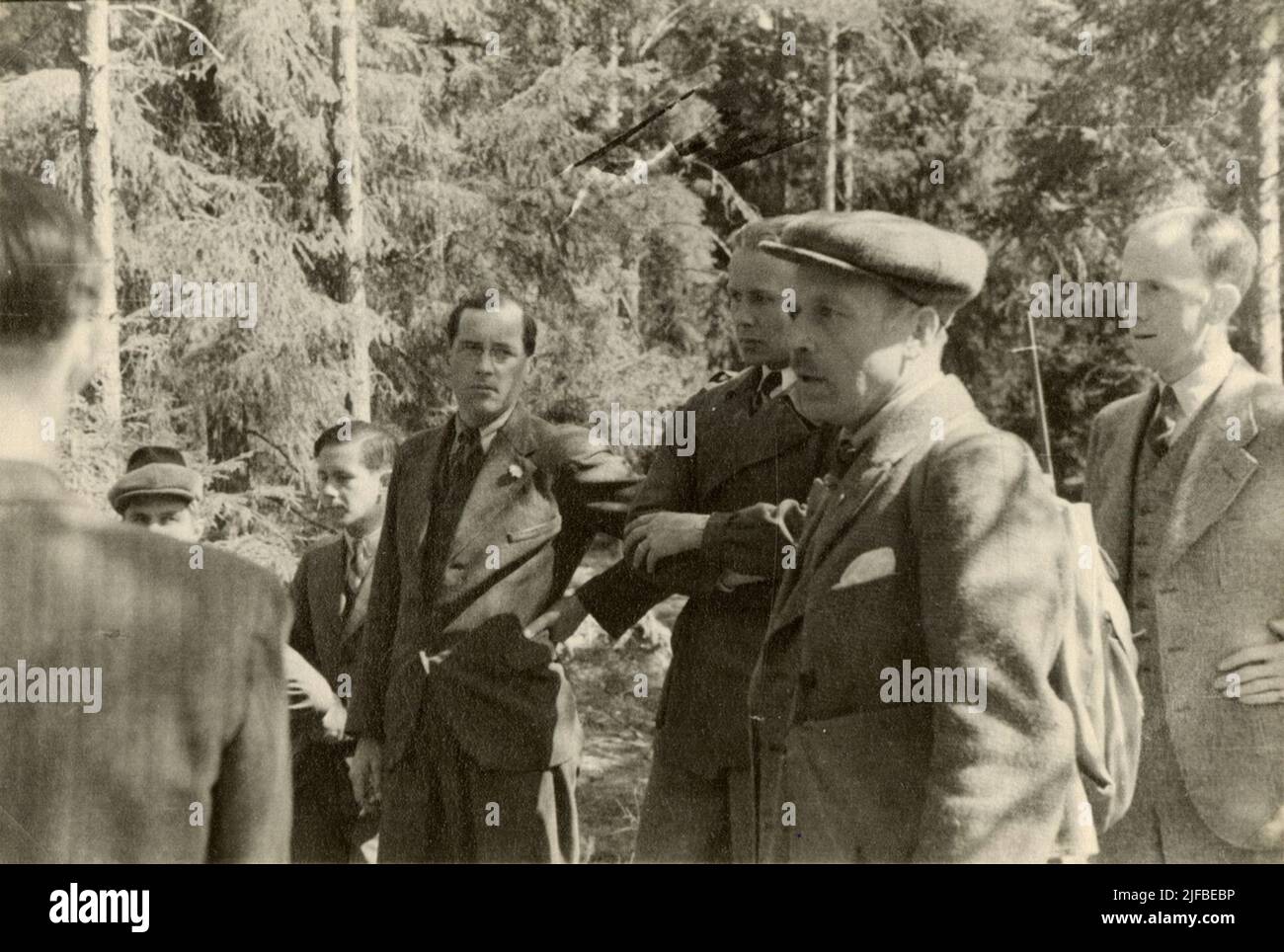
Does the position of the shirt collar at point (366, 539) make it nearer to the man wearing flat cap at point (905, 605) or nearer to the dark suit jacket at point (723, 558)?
the dark suit jacket at point (723, 558)

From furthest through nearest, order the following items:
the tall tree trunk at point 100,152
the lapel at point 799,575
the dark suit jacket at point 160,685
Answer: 1. the tall tree trunk at point 100,152
2. the lapel at point 799,575
3. the dark suit jacket at point 160,685

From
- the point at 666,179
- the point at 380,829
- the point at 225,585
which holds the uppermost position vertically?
the point at 666,179

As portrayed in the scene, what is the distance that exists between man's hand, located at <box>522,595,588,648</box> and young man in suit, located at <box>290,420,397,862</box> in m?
0.44

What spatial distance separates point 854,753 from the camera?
9.16ft

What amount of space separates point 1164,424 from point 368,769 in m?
2.07

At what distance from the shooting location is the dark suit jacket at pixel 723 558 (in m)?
3.44

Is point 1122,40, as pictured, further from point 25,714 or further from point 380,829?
point 25,714

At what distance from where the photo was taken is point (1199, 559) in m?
3.55

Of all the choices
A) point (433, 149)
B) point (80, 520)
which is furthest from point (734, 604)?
point (80, 520)

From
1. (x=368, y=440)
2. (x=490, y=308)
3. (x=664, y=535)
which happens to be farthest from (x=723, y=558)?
(x=368, y=440)

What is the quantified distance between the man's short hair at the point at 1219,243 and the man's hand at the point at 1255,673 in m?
0.82

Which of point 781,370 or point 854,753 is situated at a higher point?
point 781,370

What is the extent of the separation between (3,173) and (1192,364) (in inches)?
102

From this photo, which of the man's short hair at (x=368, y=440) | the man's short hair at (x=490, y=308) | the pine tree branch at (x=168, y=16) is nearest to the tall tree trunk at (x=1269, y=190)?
the man's short hair at (x=490, y=308)
